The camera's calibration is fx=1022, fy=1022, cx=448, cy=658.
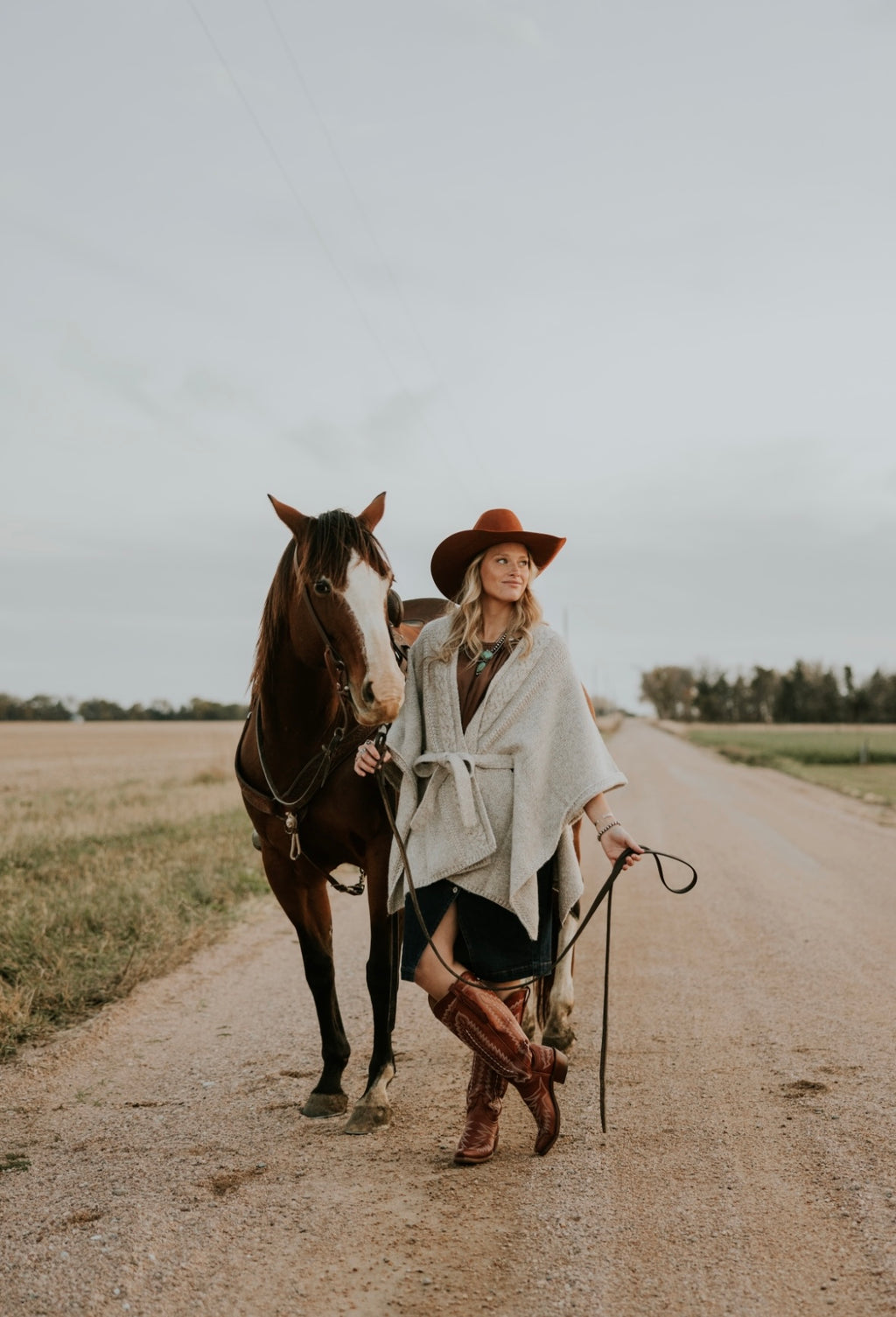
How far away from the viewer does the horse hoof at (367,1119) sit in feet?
12.5

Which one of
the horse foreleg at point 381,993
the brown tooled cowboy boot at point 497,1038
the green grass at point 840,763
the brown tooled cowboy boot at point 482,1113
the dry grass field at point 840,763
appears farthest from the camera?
the green grass at point 840,763

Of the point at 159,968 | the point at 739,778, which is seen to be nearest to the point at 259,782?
the point at 159,968

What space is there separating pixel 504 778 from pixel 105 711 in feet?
259

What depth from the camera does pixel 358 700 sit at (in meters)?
3.48

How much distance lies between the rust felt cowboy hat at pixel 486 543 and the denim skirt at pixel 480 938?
1.15 m

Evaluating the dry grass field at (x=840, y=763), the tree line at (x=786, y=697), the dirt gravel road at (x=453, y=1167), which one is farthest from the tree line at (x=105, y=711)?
the dirt gravel road at (x=453, y=1167)

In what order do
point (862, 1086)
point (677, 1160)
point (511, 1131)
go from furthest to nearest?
point (862, 1086) < point (511, 1131) < point (677, 1160)

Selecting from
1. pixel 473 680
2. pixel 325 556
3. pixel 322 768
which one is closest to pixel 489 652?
Result: pixel 473 680

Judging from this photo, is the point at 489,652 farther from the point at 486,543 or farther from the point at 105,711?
the point at 105,711

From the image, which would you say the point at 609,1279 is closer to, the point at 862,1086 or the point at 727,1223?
the point at 727,1223

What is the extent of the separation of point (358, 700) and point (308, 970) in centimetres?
151

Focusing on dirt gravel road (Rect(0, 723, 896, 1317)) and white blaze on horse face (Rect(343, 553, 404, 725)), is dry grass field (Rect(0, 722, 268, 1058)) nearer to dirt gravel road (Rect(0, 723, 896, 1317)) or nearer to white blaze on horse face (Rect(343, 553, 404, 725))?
dirt gravel road (Rect(0, 723, 896, 1317))

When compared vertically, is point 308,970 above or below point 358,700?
below

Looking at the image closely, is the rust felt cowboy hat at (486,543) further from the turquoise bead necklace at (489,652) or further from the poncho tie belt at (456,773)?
the poncho tie belt at (456,773)
